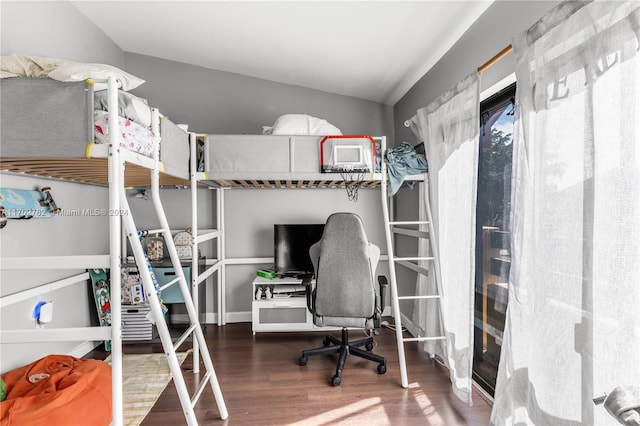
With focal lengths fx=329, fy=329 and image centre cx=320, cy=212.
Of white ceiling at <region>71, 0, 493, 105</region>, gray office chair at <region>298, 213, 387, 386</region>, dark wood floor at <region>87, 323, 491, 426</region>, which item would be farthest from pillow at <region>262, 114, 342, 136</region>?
dark wood floor at <region>87, 323, 491, 426</region>

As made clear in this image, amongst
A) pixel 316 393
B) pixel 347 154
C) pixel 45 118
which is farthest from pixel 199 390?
pixel 347 154

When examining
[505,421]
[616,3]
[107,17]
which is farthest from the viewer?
[107,17]

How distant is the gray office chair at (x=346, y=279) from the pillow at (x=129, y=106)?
133 cm

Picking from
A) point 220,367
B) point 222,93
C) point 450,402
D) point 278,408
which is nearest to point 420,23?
point 222,93

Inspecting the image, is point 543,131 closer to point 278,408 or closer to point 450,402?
point 450,402

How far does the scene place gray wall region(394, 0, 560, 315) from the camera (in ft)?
5.58

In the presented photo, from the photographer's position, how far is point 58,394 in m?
1.67

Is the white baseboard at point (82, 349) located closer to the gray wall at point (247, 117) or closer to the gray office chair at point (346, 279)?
the gray wall at point (247, 117)

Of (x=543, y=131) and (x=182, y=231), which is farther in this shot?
(x=182, y=231)

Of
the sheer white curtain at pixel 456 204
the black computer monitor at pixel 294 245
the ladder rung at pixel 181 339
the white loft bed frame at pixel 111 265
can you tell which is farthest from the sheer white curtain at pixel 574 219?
the black computer monitor at pixel 294 245

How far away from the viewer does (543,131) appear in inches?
55.2

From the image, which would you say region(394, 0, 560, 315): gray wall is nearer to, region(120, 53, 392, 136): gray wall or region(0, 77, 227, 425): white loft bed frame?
region(120, 53, 392, 136): gray wall

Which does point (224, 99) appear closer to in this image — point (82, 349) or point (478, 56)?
point (478, 56)

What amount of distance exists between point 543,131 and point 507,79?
66 centimetres
